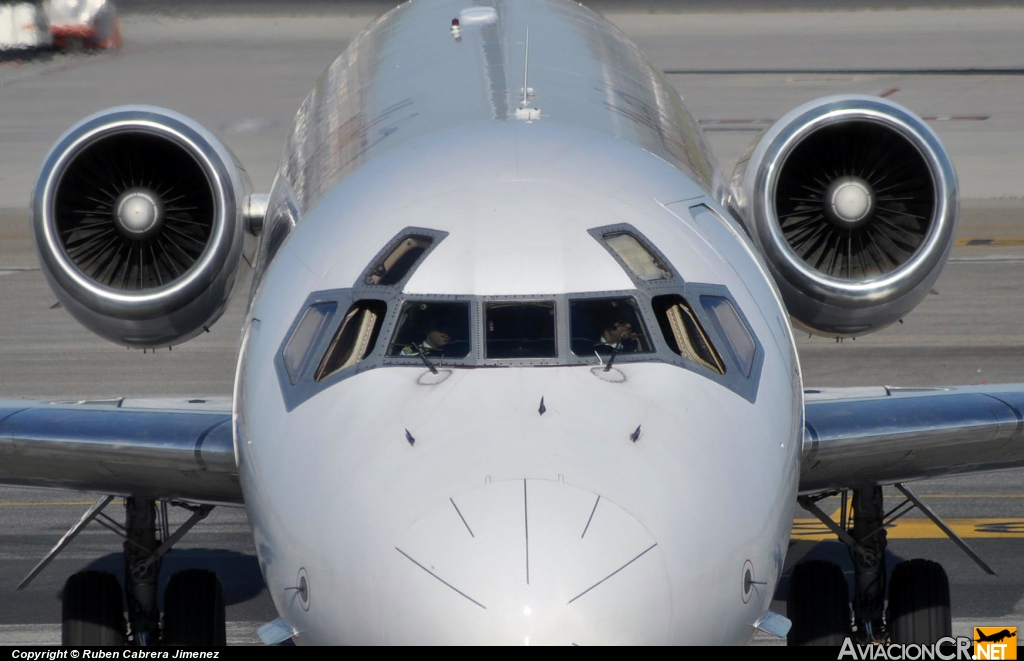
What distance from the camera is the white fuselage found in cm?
564

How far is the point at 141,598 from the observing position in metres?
9.78

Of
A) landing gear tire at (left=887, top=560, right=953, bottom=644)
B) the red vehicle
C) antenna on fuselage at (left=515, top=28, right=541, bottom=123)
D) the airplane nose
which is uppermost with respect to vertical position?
the red vehicle

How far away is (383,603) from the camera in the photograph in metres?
5.77

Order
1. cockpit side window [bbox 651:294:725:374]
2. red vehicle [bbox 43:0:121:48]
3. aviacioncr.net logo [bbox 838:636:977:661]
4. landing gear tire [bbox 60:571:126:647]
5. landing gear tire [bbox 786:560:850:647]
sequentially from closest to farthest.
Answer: cockpit side window [bbox 651:294:725:374] < aviacioncr.net logo [bbox 838:636:977:661] < landing gear tire [bbox 60:571:126:647] < landing gear tire [bbox 786:560:850:647] < red vehicle [bbox 43:0:121:48]

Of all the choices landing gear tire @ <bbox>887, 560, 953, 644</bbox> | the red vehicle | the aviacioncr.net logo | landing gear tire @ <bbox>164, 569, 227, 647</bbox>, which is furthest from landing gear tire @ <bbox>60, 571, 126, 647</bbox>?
the red vehicle

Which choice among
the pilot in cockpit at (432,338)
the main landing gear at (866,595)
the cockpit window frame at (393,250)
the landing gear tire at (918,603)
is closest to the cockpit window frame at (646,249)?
the cockpit window frame at (393,250)

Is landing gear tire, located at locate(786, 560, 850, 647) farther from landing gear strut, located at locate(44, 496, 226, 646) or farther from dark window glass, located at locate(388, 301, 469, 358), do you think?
dark window glass, located at locate(388, 301, 469, 358)

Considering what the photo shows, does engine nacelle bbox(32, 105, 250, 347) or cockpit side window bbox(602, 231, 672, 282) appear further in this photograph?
engine nacelle bbox(32, 105, 250, 347)

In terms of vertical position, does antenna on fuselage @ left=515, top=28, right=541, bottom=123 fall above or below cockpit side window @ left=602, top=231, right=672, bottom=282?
above

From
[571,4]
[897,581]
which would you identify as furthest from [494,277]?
[571,4]

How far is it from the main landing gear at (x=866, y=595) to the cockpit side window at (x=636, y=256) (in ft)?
10.7

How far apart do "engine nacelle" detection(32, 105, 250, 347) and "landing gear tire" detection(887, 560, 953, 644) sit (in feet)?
16.9

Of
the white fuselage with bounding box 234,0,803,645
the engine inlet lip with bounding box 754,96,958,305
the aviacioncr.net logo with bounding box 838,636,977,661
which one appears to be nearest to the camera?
the white fuselage with bounding box 234,0,803,645

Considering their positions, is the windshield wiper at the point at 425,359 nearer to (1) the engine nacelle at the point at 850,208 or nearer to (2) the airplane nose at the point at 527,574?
(2) the airplane nose at the point at 527,574
